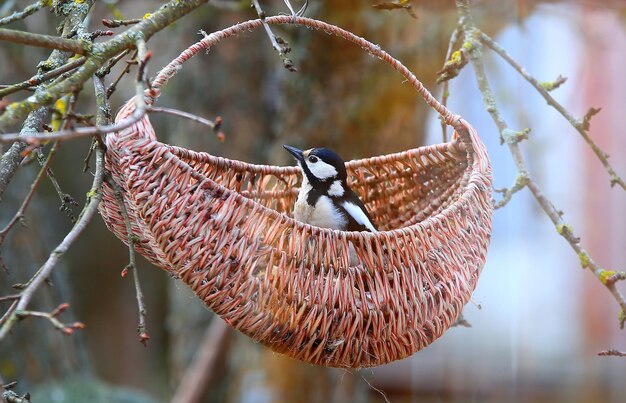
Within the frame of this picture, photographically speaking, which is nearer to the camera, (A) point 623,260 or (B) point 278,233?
(B) point 278,233

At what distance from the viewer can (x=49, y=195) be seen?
614 centimetres

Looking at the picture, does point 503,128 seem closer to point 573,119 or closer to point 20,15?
point 573,119

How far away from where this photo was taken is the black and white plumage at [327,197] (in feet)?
6.61

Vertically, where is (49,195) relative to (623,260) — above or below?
above

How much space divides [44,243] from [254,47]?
171 cm

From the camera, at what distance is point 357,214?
6.58 ft

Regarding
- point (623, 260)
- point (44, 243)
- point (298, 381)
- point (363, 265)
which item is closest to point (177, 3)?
point (363, 265)

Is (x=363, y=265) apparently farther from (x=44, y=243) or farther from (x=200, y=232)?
(x=44, y=243)

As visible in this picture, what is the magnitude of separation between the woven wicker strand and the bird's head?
0.48 m

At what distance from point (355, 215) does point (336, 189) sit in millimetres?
102

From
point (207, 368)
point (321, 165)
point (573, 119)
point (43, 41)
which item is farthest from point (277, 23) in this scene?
point (207, 368)

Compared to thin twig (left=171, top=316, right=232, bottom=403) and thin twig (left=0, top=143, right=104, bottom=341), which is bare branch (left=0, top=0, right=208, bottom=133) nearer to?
thin twig (left=0, top=143, right=104, bottom=341)

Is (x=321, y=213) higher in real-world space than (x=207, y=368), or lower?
lower

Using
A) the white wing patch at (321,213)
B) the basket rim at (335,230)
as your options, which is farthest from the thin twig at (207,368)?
the basket rim at (335,230)
